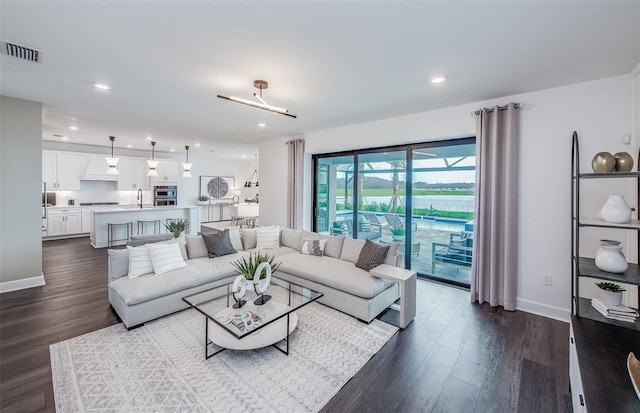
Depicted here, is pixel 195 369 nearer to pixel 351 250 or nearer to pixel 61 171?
pixel 351 250

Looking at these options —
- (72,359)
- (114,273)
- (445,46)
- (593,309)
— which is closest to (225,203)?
(114,273)

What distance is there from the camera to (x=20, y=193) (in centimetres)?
395

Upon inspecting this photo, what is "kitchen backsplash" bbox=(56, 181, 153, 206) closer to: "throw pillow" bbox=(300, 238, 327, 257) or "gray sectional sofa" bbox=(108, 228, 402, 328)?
"gray sectional sofa" bbox=(108, 228, 402, 328)

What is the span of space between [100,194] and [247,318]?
8.76 metres

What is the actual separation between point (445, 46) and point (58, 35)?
3.33 metres

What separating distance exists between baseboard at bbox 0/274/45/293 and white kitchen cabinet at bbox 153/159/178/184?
5518 mm

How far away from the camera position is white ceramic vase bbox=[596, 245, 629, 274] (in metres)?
2.17

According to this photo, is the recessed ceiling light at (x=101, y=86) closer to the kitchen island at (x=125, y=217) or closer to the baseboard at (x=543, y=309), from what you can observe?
the kitchen island at (x=125, y=217)

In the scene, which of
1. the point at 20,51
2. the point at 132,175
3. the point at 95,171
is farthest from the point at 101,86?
the point at 132,175

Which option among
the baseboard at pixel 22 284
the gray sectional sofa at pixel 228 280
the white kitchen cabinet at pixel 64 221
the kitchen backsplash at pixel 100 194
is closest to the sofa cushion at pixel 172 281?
the gray sectional sofa at pixel 228 280

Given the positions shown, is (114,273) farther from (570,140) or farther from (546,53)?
(570,140)

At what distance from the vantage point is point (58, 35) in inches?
90.3

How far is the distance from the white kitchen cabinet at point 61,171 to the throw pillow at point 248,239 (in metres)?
6.42

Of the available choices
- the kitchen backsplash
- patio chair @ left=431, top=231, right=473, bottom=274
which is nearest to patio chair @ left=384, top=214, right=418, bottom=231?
patio chair @ left=431, top=231, right=473, bottom=274
